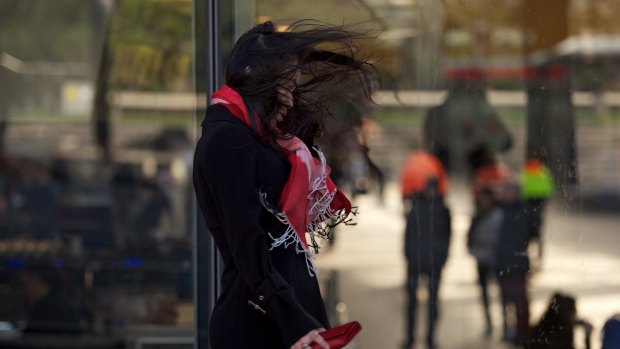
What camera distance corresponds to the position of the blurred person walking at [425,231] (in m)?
6.10

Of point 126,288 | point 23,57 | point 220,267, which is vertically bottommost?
point 126,288

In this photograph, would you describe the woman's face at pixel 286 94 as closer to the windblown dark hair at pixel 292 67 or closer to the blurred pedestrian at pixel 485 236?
the windblown dark hair at pixel 292 67

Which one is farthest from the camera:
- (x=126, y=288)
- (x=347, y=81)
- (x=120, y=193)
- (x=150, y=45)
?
(x=120, y=193)

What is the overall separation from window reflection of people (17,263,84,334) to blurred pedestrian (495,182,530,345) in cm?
272

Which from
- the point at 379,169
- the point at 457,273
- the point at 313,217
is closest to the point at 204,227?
the point at 379,169

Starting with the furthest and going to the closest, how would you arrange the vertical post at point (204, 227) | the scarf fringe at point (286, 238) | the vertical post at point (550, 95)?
the vertical post at point (550, 95)
the vertical post at point (204, 227)
the scarf fringe at point (286, 238)

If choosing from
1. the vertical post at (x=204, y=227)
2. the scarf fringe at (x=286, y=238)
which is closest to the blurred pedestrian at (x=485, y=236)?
the vertical post at (x=204, y=227)

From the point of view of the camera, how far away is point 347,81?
10.6 ft

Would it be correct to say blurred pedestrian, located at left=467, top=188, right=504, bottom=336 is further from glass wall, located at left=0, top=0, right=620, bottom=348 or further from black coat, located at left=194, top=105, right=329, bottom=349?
black coat, located at left=194, top=105, right=329, bottom=349

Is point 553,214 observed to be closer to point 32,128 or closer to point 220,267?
point 220,267

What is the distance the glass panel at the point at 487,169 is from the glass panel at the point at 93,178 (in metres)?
1.15

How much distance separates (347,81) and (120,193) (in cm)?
486

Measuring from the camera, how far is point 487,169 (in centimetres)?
646

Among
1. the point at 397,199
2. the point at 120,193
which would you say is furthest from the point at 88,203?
the point at 397,199
